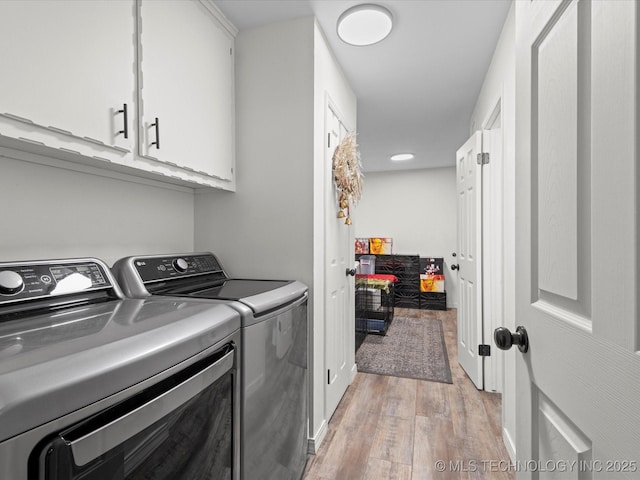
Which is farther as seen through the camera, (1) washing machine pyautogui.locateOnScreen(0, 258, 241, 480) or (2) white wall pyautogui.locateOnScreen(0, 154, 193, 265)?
(2) white wall pyautogui.locateOnScreen(0, 154, 193, 265)

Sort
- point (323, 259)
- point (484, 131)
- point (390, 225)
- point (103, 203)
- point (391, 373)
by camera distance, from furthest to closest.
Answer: point (390, 225)
point (391, 373)
point (484, 131)
point (323, 259)
point (103, 203)

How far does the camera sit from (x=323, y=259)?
191 centimetres

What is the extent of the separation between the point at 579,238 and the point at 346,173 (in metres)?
1.64

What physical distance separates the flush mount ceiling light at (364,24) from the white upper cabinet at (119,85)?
0.65 meters

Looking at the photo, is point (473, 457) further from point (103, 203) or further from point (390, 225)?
point (390, 225)

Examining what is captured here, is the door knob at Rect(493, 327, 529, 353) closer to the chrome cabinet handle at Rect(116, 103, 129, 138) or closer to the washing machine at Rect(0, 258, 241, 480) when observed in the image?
the washing machine at Rect(0, 258, 241, 480)

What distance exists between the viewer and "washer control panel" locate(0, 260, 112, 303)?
0.94 m

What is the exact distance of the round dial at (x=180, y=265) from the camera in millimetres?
1574

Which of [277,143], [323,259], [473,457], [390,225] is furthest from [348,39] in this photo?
[390,225]

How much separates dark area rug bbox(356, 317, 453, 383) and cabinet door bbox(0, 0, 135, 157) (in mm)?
2618

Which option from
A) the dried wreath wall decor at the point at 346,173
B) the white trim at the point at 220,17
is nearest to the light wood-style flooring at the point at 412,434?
the dried wreath wall decor at the point at 346,173

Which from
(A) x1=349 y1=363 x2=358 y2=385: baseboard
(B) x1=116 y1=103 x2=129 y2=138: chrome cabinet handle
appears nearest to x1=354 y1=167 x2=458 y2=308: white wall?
(A) x1=349 y1=363 x2=358 y2=385: baseboard

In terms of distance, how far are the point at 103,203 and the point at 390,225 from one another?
5.30 meters

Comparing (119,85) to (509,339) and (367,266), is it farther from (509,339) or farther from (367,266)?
(367,266)
